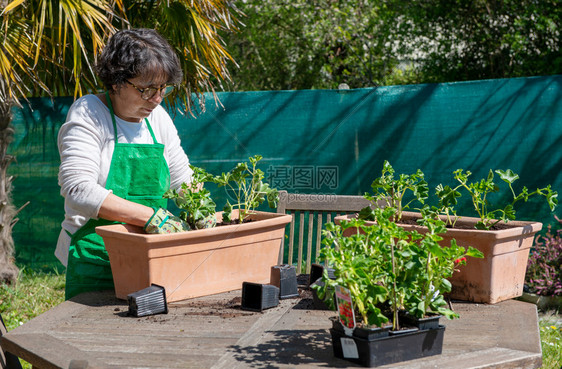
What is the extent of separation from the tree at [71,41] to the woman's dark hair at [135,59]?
46.1 inches

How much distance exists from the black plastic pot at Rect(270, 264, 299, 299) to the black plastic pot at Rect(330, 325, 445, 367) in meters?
0.54

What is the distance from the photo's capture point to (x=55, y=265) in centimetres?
492

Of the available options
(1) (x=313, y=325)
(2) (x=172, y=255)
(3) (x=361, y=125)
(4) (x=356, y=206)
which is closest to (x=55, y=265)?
(3) (x=361, y=125)

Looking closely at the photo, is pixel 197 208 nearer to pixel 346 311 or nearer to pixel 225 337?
pixel 225 337

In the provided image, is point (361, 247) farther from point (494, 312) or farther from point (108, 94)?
point (108, 94)

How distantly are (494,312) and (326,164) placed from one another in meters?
2.81

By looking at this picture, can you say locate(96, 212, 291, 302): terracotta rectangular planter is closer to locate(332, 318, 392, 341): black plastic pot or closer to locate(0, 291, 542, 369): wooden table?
locate(0, 291, 542, 369): wooden table

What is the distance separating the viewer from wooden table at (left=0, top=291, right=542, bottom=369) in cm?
134

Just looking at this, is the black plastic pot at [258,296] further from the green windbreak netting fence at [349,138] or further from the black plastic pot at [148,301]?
the green windbreak netting fence at [349,138]

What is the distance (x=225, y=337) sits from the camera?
1.52 metres

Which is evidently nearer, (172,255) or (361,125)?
Result: (172,255)

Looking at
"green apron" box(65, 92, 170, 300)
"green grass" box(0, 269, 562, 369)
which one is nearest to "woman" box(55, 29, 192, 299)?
"green apron" box(65, 92, 170, 300)

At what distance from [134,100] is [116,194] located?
336 mm

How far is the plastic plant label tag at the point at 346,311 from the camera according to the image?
4.27ft
